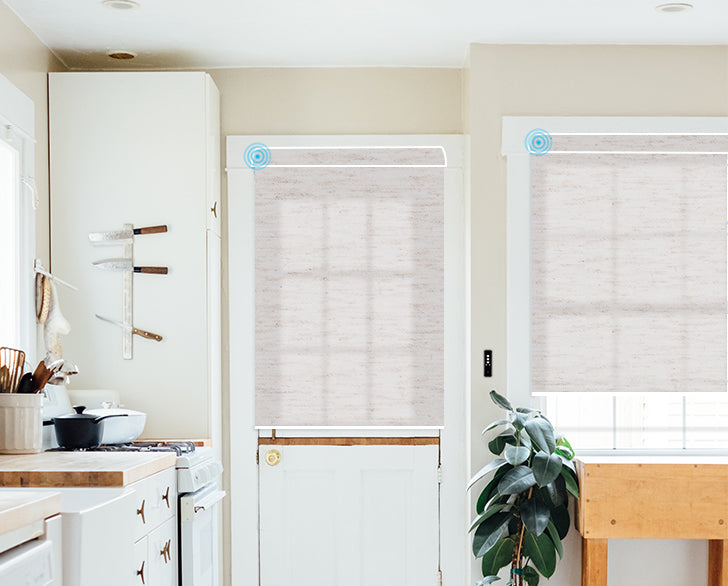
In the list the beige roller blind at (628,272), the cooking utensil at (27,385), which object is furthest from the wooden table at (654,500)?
the cooking utensil at (27,385)

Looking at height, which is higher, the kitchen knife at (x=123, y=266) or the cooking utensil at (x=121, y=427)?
the kitchen knife at (x=123, y=266)

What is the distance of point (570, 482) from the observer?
3734 millimetres

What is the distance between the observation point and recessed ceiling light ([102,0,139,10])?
3.52m

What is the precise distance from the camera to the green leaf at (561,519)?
3.76 meters

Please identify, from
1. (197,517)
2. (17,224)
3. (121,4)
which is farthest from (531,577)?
(121,4)

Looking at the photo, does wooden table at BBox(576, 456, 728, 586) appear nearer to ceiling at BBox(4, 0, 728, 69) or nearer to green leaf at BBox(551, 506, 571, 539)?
green leaf at BBox(551, 506, 571, 539)

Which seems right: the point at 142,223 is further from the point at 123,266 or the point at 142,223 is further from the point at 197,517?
the point at 197,517

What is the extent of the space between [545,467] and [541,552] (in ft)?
1.13

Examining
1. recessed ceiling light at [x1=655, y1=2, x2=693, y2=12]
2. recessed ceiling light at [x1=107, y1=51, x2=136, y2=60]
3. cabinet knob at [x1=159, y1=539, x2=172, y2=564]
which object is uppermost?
recessed ceiling light at [x1=655, y1=2, x2=693, y2=12]

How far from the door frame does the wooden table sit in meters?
0.73

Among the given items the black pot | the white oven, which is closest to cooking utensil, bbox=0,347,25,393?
the black pot

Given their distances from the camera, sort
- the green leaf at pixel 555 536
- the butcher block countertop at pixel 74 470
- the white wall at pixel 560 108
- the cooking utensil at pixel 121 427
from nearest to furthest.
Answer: the butcher block countertop at pixel 74 470
the cooking utensil at pixel 121 427
the green leaf at pixel 555 536
the white wall at pixel 560 108

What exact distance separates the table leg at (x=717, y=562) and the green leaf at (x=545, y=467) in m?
0.82

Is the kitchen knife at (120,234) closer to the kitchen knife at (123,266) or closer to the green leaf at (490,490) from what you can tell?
the kitchen knife at (123,266)
